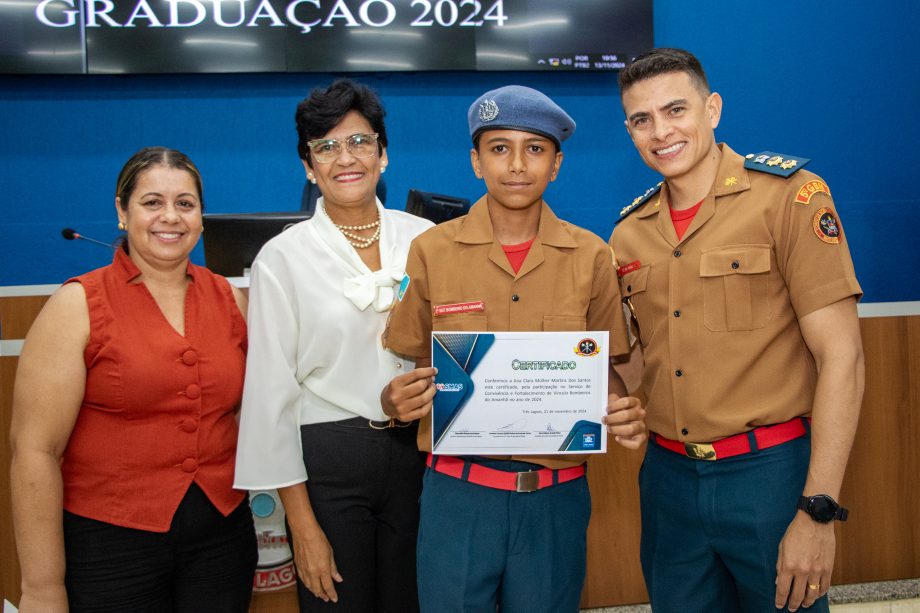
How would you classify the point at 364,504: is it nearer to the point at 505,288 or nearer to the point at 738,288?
the point at 505,288

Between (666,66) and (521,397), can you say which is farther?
(666,66)

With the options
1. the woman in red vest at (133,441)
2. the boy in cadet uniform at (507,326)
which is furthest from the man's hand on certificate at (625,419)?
the woman in red vest at (133,441)

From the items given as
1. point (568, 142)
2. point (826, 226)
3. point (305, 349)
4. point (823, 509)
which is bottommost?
point (823, 509)

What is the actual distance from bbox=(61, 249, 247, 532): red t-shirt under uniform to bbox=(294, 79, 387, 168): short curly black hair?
1.69 ft

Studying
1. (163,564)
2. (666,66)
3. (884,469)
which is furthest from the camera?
(884,469)

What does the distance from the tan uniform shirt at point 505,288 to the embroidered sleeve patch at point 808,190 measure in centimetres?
40

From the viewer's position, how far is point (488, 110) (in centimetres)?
154

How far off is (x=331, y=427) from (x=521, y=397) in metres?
0.46

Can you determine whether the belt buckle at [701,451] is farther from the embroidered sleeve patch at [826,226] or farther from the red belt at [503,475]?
the embroidered sleeve patch at [826,226]

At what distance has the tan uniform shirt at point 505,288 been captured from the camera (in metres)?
1.51

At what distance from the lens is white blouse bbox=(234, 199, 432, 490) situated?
5.18ft

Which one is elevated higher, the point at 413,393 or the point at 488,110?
the point at 488,110

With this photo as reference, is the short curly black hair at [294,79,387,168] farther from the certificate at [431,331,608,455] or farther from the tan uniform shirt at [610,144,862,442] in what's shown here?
the tan uniform shirt at [610,144,862,442]

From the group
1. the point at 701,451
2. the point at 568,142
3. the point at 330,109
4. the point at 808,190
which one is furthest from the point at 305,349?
the point at 568,142
